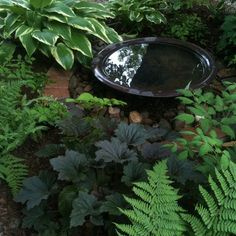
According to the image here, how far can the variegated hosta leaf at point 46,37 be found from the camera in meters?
3.66

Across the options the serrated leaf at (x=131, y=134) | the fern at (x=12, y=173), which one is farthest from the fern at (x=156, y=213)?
the fern at (x=12, y=173)

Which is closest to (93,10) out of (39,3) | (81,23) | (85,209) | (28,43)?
(81,23)

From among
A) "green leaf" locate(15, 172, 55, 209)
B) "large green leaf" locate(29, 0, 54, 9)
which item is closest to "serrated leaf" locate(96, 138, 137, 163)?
"green leaf" locate(15, 172, 55, 209)

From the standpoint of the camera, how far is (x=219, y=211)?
188cm

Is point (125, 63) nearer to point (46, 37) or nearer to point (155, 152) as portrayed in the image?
point (46, 37)

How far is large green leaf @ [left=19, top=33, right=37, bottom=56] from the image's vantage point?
3.70 meters

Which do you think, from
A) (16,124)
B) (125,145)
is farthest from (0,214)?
(125,145)

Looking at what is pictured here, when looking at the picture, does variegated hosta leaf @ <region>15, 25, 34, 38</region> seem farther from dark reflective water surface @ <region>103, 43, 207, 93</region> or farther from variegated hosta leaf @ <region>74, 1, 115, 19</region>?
dark reflective water surface @ <region>103, 43, 207, 93</region>

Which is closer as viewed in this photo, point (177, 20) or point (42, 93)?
point (42, 93)

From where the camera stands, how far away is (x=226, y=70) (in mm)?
4176

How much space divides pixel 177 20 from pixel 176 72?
3.57ft

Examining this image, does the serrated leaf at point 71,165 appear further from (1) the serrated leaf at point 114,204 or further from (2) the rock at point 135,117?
(2) the rock at point 135,117

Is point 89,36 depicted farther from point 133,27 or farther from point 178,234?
point 178,234

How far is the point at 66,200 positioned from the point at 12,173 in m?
0.45
